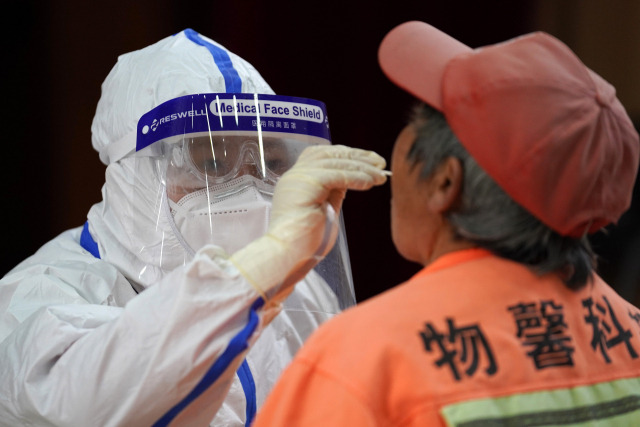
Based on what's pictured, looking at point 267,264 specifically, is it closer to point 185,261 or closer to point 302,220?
point 302,220

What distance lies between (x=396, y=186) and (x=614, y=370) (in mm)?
336

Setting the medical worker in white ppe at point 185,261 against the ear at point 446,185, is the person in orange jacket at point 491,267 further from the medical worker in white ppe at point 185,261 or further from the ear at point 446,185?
the medical worker in white ppe at point 185,261

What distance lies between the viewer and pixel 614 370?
0.94 metres

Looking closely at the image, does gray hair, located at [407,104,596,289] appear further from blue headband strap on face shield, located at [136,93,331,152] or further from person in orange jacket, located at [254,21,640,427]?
blue headband strap on face shield, located at [136,93,331,152]

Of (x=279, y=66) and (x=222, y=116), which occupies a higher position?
(x=222, y=116)

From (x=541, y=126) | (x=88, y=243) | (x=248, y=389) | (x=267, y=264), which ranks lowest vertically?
(x=248, y=389)

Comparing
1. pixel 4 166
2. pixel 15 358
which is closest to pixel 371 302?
pixel 15 358

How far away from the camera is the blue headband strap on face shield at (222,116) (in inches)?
66.3

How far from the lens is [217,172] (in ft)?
5.67

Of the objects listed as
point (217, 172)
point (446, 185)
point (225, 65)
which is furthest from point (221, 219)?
point (446, 185)

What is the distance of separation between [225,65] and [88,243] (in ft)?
1.77

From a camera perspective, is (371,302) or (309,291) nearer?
(371,302)

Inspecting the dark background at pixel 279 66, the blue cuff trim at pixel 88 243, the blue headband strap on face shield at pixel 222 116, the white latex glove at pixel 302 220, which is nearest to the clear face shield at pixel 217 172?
the blue headband strap on face shield at pixel 222 116

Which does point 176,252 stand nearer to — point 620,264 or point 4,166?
point 4,166
